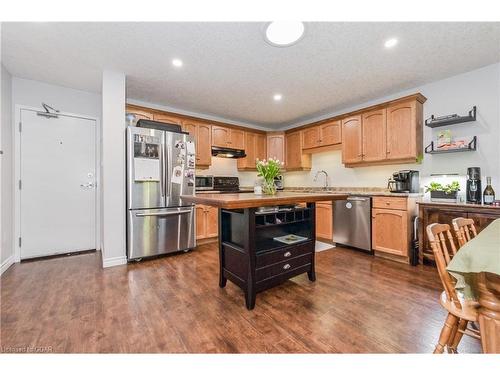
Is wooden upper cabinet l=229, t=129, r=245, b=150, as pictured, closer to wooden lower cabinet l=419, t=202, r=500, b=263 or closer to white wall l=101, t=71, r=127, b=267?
white wall l=101, t=71, r=127, b=267

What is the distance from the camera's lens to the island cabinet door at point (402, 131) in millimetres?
3096

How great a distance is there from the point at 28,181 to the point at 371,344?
4.39 m

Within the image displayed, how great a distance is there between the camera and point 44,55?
2.49 m

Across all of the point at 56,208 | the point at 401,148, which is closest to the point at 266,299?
the point at 401,148

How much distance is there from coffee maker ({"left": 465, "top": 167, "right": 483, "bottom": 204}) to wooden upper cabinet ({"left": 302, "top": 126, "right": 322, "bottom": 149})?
230 cm

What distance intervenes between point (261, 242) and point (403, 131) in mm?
2716

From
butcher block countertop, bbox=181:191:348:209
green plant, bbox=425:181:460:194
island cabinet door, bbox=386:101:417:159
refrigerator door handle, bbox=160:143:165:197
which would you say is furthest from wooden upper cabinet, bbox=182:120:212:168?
green plant, bbox=425:181:460:194

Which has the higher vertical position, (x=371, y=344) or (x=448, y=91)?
(x=448, y=91)

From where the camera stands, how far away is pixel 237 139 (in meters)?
4.74

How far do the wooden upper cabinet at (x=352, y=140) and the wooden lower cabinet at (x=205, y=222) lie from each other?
2.62 metres

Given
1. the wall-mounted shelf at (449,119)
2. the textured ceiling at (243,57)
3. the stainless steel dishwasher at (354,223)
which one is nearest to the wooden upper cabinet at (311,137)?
the textured ceiling at (243,57)

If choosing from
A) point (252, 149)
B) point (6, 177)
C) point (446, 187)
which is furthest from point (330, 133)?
point (6, 177)

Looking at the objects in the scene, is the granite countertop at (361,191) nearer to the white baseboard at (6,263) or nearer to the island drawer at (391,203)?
the island drawer at (391,203)
